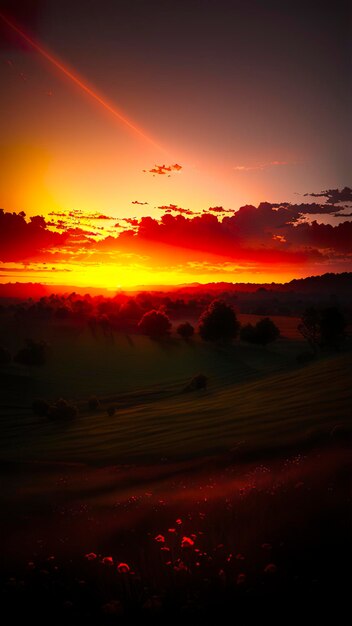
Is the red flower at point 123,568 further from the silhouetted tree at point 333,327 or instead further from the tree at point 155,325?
the tree at point 155,325

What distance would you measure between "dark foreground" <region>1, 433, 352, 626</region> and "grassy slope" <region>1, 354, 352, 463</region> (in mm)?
5072

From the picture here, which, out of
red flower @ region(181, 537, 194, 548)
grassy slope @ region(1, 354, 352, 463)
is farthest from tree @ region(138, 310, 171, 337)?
red flower @ region(181, 537, 194, 548)

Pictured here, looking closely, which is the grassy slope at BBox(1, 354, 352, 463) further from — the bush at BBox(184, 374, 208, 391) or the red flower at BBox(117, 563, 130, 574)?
the red flower at BBox(117, 563, 130, 574)

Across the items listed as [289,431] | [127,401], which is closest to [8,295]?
[127,401]

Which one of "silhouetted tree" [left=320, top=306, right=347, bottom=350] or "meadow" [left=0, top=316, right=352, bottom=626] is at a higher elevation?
"silhouetted tree" [left=320, top=306, right=347, bottom=350]

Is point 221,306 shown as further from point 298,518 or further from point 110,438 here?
point 298,518

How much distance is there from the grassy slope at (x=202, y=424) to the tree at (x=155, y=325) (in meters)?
45.4

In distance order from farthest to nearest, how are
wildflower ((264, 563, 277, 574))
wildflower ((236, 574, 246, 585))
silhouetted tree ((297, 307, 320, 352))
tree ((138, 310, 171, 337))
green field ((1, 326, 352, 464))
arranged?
tree ((138, 310, 171, 337)) < silhouetted tree ((297, 307, 320, 352)) < green field ((1, 326, 352, 464)) < wildflower ((264, 563, 277, 574)) < wildflower ((236, 574, 246, 585))

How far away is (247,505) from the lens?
13.9 m

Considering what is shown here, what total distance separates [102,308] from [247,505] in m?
107

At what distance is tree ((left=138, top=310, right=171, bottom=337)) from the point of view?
91.8 meters

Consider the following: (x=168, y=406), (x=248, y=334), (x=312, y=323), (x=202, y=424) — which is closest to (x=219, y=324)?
(x=248, y=334)

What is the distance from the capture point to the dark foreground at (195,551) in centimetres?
979

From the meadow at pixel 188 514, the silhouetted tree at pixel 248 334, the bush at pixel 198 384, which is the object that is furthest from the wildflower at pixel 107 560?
the silhouetted tree at pixel 248 334
